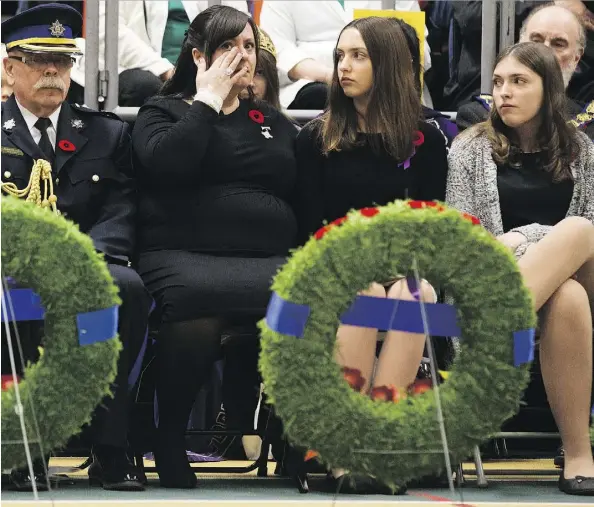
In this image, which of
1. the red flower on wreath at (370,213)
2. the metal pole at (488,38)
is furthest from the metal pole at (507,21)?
the red flower on wreath at (370,213)

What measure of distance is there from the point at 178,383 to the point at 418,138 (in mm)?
1299

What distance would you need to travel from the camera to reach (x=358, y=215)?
3674 millimetres

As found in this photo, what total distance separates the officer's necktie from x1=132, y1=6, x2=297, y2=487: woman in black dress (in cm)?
30

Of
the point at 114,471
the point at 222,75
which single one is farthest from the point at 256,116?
the point at 114,471

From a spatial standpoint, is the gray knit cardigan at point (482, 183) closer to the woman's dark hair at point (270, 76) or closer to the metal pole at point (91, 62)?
the woman's dark hair at point (270, 76)

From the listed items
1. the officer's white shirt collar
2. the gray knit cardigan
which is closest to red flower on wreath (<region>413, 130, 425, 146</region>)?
the gray knit cardigan

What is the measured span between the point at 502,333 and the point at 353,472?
1.86 ft

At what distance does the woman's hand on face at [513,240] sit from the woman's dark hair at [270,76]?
1.09 meters

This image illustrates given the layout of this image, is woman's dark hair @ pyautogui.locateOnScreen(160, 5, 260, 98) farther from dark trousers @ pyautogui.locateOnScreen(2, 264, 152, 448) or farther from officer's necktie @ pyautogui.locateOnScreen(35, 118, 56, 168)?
dark trousers @ pyautogui.locateOnScreen(2, 264, 152, 448)

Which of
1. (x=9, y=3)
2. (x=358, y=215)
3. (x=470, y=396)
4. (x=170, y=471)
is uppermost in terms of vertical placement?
(x=9, y=3)

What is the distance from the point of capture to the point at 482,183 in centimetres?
499

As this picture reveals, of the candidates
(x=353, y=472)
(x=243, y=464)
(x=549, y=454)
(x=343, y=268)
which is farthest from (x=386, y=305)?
(x=549, y=454)

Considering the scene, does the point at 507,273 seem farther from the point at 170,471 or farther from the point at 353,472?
the point at 170,471

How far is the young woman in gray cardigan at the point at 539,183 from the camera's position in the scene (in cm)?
457
